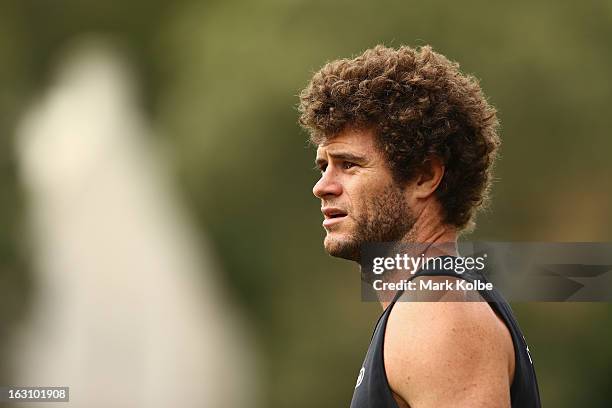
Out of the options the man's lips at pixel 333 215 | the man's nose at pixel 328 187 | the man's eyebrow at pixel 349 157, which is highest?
the man's eyebrow at pixel 349 157

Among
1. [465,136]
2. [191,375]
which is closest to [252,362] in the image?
[191,375]

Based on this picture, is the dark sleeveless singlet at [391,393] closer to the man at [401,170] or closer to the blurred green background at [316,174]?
the man at [401,170]

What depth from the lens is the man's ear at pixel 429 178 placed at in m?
3.63

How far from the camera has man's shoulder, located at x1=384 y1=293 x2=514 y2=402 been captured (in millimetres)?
2975

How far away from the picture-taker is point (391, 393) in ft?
10.1

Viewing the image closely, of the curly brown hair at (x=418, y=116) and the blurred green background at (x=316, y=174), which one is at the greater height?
the blurred green background at (x=316, y=174)

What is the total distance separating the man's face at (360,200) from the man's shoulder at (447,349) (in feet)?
1.57

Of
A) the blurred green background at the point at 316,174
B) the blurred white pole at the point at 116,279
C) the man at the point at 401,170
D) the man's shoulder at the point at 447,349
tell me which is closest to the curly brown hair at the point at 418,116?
the man at the point at 401,170

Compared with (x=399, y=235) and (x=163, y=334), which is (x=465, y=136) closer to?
(x=399, y=235)

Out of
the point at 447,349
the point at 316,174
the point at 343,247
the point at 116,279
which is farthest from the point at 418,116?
the point at 116,279

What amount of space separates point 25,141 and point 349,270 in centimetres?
614

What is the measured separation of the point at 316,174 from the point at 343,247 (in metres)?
12.2

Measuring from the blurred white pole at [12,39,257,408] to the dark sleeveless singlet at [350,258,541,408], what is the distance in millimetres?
12915

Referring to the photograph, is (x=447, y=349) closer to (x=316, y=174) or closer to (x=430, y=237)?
(x=430, y=237)
